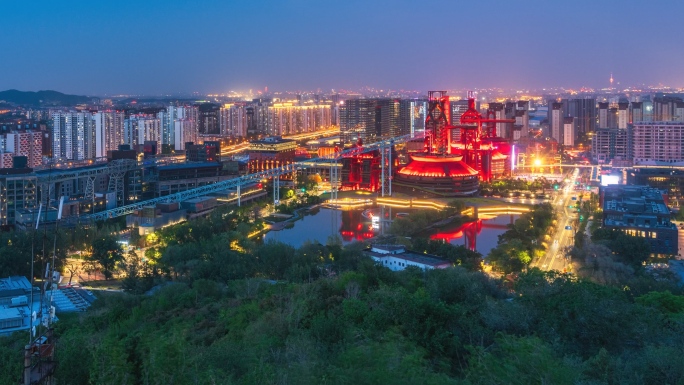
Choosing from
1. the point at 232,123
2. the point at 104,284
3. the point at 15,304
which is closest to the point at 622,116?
the point at 232,123

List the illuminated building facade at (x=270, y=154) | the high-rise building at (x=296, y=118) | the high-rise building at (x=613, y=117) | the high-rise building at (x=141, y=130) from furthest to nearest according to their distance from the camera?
the high-rise building at (x=296, y=118), the high-rise building at (x=613, y=117), the high-rise building at (x=141, y=130), the illuminated building facade at (x=270, y=154)

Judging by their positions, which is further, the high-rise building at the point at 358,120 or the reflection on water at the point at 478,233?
the high-rise building at the point at 358,120

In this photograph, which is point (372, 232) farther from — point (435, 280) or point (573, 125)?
point (573, 125)

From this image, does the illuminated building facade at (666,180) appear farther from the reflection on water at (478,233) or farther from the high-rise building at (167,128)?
the high-rise building at (167,128)

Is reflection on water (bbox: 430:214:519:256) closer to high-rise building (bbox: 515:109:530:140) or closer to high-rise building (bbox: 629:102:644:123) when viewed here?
high-rise building (bbox: 629:102:644:123)

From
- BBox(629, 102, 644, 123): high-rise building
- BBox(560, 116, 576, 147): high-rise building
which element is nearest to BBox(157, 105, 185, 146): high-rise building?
BBox(560, 116, 576, 147): high-rise building

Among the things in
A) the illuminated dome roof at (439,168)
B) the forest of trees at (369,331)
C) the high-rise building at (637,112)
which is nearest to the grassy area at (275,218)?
the illuminated dome roof at (439,168)
